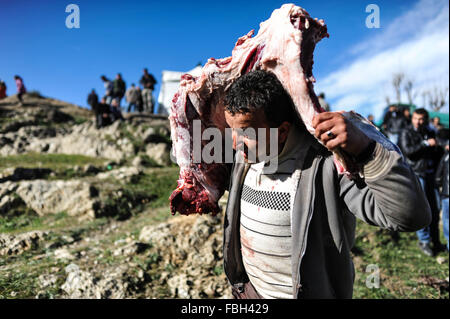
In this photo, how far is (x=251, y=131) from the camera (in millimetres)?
1456

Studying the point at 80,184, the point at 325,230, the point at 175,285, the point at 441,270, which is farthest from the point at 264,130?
the point at 80,184

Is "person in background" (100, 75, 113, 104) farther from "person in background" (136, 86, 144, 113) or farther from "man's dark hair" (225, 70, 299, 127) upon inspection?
"man's dark hair" (225, 70, 299, 127)

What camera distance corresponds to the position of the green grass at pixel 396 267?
13.2 ft

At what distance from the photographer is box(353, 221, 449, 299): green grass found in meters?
4.03

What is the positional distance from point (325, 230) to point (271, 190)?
347mm

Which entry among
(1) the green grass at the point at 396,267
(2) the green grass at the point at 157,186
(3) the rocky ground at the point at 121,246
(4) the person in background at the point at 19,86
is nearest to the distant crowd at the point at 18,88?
(4) the person in background at the point at 19,86

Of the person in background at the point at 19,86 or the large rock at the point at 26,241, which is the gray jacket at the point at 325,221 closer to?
the large rock at the point at 26,241

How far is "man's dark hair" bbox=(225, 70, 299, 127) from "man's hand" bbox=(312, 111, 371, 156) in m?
0.34

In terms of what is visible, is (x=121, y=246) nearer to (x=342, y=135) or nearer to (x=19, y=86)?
(x=342, y=135)

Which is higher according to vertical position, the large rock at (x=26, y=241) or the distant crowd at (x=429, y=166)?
the distant crowd at (x=429, y=166)

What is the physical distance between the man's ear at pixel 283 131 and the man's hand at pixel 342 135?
0.38 metres

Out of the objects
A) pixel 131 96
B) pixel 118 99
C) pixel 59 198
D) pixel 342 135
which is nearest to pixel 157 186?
pixel 59 198

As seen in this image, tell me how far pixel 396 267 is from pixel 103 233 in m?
5.17

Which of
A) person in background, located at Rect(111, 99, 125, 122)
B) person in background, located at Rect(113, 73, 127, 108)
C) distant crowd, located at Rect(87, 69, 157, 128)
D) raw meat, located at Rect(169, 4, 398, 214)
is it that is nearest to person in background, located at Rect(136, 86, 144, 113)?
distant crowd, located at Rect(87, 69, 157, 128)
